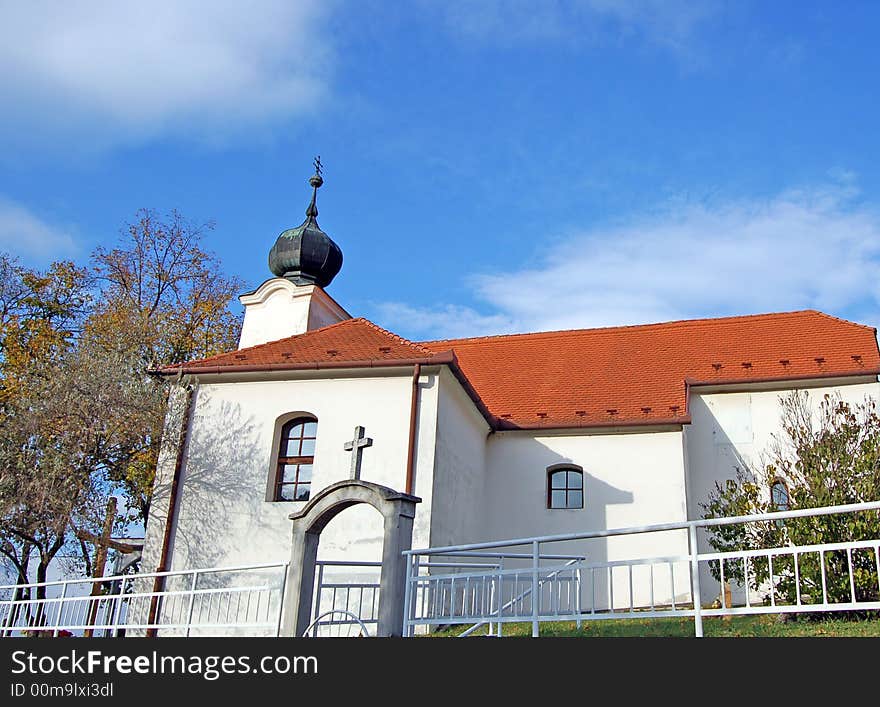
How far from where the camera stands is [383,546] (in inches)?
381

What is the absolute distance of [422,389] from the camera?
15.2 m

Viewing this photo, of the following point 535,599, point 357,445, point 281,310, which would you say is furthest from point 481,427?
point 535,599

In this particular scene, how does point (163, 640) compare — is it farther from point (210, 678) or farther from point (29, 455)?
point (29, 455)

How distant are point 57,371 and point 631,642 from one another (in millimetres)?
15194

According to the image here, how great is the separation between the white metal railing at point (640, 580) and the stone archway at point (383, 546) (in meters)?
0.17

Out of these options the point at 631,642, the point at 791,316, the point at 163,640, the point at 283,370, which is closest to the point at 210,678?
the point at 163,640

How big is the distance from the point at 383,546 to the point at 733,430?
11.0 metres

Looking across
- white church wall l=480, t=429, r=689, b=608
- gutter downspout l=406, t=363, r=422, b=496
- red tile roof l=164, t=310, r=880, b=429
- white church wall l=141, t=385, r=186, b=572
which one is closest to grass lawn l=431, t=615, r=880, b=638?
gutter downspout l=406, t=363, r=422, b=496

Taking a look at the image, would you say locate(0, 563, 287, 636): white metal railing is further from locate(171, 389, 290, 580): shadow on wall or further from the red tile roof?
the red tile roof

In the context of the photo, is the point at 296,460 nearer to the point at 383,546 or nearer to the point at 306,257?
the point at 383,546

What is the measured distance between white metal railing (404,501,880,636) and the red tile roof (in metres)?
3.04

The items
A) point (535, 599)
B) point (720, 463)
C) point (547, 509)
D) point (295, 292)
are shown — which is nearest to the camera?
point (535, 599)

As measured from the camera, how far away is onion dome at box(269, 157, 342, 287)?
2344 centimetres

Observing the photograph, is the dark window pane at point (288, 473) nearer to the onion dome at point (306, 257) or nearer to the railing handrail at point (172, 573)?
the railing handrail at point (172, 573)
